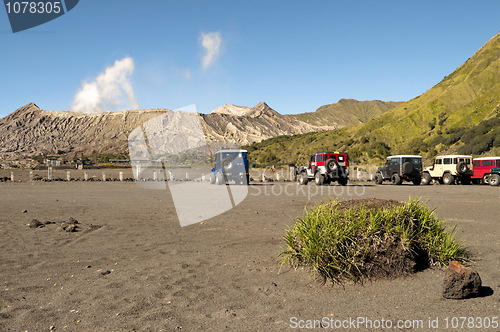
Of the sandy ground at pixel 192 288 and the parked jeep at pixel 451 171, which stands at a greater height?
the parked jeep at pixel 451 171

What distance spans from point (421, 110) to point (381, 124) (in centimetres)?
830

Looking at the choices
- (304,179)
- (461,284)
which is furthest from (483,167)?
(461,284)

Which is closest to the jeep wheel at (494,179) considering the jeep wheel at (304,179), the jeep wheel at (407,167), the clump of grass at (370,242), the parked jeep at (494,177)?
the parked jeep at (494,177)

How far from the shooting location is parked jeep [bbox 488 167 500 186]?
27453mm

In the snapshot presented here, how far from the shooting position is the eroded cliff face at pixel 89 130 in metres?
160

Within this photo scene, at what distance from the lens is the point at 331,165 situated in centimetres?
2747

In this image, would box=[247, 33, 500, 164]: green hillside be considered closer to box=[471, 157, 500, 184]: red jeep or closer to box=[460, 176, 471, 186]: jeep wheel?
box=[460, 176, 471, 186]: jeep wheel

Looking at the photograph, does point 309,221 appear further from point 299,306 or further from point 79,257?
point 79,257

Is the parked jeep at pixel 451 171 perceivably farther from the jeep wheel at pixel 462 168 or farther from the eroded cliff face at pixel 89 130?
the eroded cliff face at pixel 89 130

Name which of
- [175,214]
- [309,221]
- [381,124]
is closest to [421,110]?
[381,124]

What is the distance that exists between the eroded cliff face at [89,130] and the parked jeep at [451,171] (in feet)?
413

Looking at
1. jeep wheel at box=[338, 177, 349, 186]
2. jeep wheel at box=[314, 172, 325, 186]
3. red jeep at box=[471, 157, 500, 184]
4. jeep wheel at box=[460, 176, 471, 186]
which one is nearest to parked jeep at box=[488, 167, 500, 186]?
red jeep at box=[471, 157, 500, 184]

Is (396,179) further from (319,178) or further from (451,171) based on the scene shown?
(319,178)

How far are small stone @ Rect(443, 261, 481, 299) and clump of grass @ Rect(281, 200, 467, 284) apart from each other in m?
0.86
